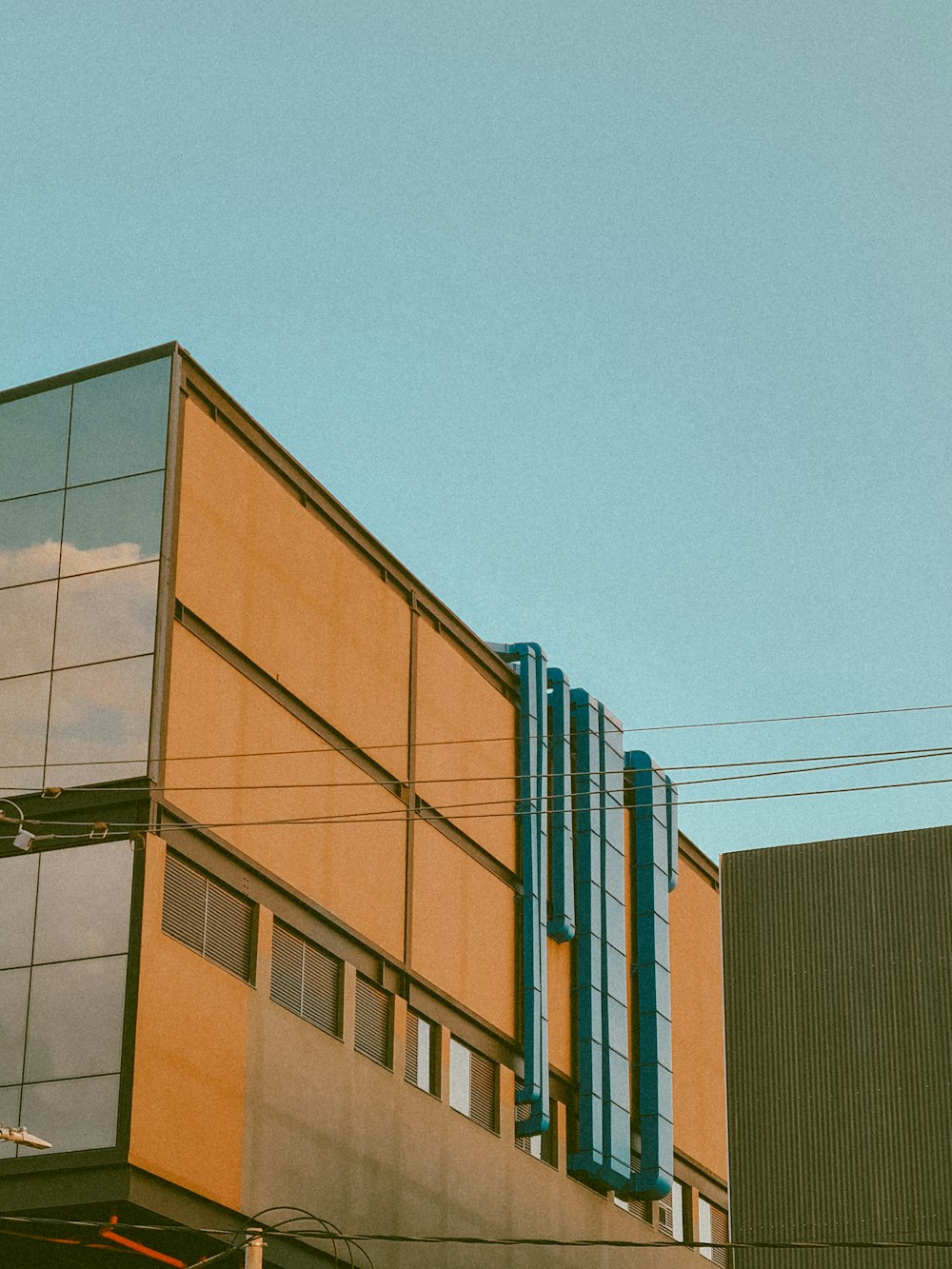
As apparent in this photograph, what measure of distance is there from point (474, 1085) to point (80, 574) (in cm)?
1473

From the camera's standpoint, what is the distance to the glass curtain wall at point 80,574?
118ft

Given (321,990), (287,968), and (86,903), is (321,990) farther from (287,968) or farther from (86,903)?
(86,903)

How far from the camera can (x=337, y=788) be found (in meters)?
40.5

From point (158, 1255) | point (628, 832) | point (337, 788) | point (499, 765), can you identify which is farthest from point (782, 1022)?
point (158, 1255)

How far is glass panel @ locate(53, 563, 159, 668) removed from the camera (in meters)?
36.2

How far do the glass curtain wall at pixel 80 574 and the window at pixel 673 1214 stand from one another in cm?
2266

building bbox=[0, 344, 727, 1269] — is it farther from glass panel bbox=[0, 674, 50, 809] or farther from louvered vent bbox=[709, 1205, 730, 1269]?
louvered vent bbox=[709, 1205, 730, 1269]

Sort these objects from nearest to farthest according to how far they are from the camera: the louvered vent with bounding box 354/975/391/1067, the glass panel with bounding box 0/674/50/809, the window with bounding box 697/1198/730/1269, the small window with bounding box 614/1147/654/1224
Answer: the glass panel with bounding box 0/674/50/809 < the louvered vent with bounding box 354/975/391/1067 < the small window with bounding box 614/1147/654/1224 < the window with bounding box 697/1198/730/1269

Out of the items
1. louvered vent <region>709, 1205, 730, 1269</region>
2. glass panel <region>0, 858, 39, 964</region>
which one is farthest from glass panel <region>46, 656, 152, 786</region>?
louvered vent <region>709, 1205, 730, 1269</region>

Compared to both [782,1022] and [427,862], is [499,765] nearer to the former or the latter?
[427,862]

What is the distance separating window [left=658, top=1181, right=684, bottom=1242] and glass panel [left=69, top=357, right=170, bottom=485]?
24.5m

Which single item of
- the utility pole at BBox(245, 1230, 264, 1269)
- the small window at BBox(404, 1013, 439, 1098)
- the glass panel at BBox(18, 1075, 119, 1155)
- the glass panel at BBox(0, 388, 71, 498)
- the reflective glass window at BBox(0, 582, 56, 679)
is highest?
the glass panel at BBox(0, 388, 71, 498)

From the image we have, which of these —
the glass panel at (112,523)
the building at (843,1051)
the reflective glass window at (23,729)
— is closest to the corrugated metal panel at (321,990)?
the reflective glass window at (23,729)

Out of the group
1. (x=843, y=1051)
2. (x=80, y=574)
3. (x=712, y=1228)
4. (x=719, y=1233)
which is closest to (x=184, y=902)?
(x=80, y=574)
